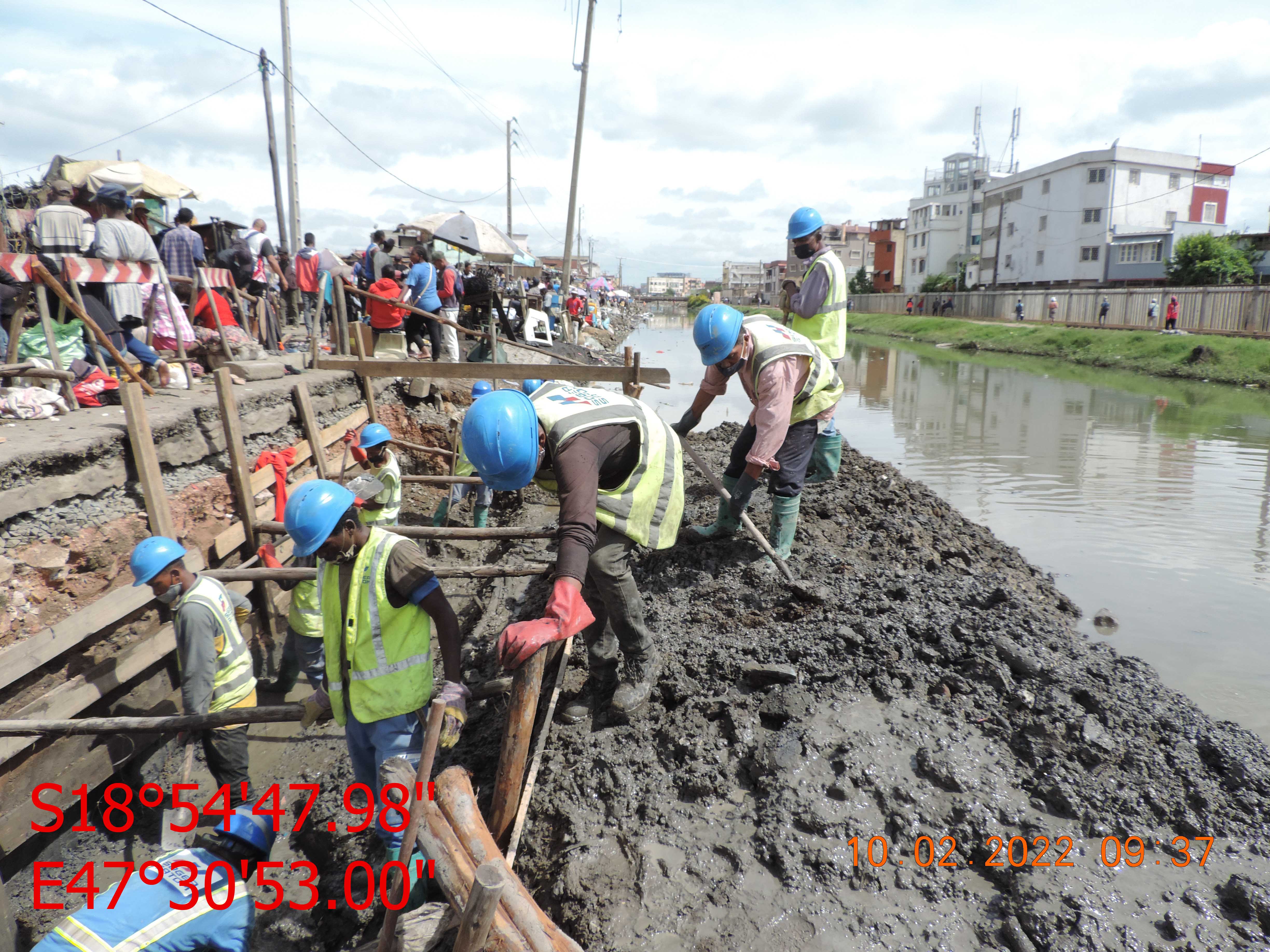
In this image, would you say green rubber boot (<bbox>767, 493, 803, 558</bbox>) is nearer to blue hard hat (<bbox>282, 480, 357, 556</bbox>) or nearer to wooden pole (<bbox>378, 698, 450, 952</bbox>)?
blue hard hat (<bbox>282, 480, 357, 556</bbox>)

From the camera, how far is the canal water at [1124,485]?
15.8 ft

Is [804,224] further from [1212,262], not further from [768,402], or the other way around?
[1212,262]

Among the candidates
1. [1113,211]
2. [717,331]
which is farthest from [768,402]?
[1113,211]

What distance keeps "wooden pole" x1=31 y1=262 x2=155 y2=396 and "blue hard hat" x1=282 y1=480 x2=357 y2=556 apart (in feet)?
10.8

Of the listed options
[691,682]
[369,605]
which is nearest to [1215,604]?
[691,682]

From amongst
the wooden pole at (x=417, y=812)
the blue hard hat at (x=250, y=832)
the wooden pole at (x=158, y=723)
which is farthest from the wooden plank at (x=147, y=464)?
the wooden pole at (x=417, y=812)

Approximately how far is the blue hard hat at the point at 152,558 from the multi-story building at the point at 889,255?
69686 millimetres

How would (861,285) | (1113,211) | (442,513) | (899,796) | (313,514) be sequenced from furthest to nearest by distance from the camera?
1. (861,285)
2. (1113,211)
3. (442,513)
4. (899,796)
5. (313,514)

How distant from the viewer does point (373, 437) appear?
5211 mm

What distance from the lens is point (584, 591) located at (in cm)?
354

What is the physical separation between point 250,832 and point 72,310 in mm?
4600

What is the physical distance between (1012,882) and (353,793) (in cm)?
290

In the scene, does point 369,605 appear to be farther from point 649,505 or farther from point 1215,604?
point 1215,604

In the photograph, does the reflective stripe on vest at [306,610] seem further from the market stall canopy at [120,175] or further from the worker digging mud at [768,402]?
the market stall canopy at [120,175]
